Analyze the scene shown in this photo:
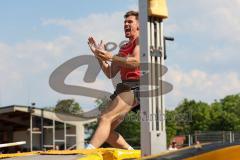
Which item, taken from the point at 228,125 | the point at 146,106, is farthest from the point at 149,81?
the point at 228,125

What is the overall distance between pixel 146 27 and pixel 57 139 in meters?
27.7

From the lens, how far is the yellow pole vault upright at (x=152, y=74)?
4.81 meters

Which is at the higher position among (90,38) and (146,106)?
(90,38)

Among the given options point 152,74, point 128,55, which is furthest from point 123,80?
point 152,74

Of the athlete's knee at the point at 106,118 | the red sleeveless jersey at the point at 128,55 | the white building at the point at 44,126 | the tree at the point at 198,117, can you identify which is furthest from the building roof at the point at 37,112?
the tree at the point at 198,117

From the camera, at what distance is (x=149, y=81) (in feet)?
16.4

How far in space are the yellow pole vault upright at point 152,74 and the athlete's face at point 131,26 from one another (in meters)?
0.88

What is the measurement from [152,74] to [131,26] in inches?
45.4

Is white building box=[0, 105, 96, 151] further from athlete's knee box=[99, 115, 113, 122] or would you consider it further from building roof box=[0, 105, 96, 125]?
athlete's knee box=[99, 115, 113, 122]

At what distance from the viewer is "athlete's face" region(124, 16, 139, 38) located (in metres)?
5.97

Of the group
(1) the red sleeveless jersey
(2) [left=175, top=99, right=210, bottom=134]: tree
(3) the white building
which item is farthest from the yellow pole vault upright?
(2) [left=175, top=99, right=210, bottom=134]: tree

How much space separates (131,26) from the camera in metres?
5.99

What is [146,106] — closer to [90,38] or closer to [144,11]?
[144,11]

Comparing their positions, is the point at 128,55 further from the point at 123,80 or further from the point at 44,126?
the point at 44,126
